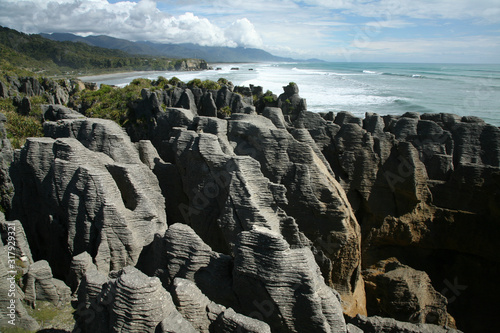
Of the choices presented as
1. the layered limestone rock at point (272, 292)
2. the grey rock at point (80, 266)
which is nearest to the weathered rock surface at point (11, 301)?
the grey rock at point (80, 266)

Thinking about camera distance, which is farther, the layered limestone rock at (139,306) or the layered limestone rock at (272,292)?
the layered limestone rock at (272,292)

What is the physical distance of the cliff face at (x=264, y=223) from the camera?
558 cm

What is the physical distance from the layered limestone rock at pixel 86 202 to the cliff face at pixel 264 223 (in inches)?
1.4

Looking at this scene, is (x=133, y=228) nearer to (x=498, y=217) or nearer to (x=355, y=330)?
(x=355, y=330)

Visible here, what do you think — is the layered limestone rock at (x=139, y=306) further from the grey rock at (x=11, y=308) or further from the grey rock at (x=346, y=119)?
the grey rock at (x=346, y=119)

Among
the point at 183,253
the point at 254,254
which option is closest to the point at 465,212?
the point at 254,254

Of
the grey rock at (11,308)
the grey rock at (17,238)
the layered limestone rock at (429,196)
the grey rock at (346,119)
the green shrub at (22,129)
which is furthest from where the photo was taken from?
the green shrub at (22,129)

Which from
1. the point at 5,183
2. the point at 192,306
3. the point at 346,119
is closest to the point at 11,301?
the point at 192,306

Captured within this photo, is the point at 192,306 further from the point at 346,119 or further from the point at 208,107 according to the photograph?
the point at 208,107

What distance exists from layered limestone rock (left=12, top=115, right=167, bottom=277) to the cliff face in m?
0.03

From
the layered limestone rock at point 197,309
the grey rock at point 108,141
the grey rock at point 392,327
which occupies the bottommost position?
the grey rock at point 392,327

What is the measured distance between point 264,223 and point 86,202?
3936 millimetres

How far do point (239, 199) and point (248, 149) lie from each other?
252 cm

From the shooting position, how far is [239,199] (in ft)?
25.0
